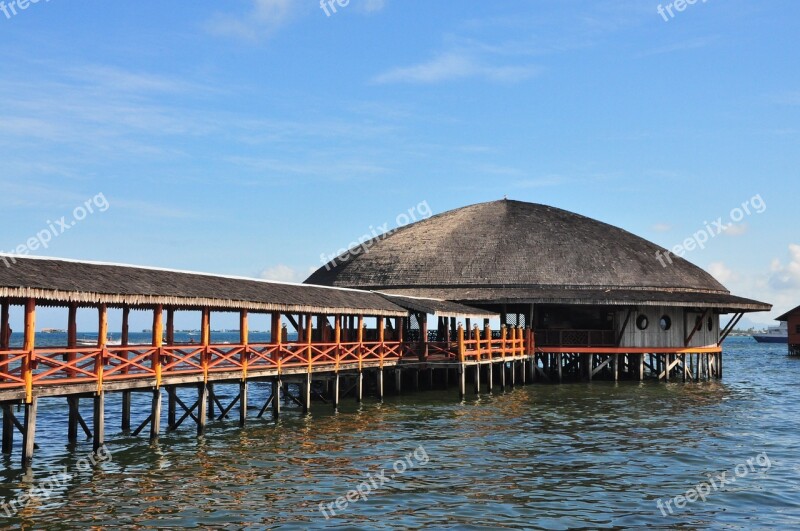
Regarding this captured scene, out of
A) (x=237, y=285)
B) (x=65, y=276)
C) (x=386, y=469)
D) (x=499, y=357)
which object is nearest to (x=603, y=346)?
(x=499, y=357)

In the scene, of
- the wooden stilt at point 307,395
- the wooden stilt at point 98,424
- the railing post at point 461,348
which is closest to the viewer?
the wooden stilt at point 98,424

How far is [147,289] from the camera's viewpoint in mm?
26281

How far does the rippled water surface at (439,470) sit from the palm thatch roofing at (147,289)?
437cm

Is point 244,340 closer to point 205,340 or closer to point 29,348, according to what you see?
point 205,340

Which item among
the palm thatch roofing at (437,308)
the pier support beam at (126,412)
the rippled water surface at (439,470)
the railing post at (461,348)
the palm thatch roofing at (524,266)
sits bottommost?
the rippled water surface at (439,470)

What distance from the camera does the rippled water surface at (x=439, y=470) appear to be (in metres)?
18.7

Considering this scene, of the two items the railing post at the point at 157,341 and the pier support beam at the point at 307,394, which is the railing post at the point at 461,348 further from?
the railing post at the point at 157,341

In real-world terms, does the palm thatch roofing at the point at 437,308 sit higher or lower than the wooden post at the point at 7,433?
higher

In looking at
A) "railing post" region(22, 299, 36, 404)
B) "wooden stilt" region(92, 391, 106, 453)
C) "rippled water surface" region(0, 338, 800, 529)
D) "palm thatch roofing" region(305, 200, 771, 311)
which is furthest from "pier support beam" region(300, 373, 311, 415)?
"palm thatch roofing" region(305, 200, 771, 311)

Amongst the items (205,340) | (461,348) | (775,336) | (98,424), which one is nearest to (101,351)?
(98,424)

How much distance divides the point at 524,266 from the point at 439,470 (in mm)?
35504

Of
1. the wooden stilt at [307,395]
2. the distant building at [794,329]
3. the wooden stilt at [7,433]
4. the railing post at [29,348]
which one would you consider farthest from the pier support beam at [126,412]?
the distant building at [794,329]

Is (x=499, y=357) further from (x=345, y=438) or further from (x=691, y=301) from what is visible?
(x=345, y=438)

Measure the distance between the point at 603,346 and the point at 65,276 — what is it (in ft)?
118
